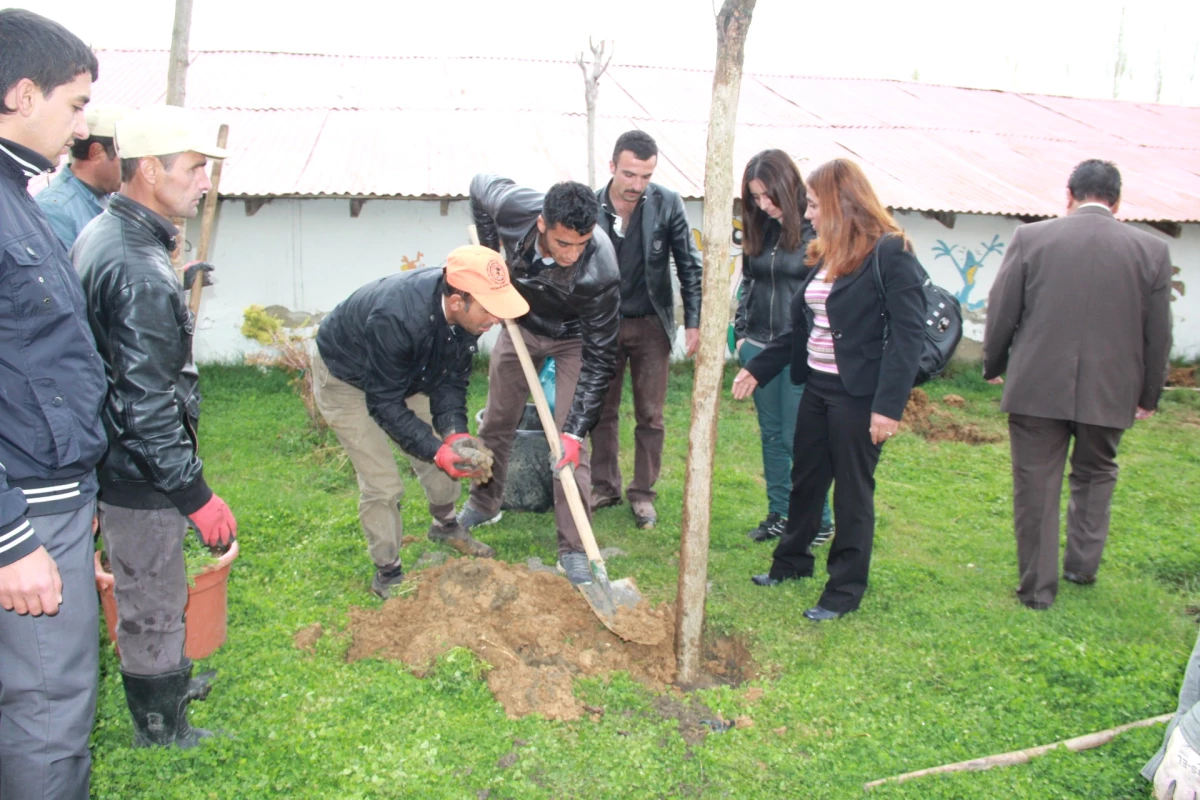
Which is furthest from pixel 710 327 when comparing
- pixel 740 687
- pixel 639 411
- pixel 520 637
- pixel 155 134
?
pixel 639 411

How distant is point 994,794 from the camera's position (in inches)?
111

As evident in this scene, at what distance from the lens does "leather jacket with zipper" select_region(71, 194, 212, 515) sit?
99.2 inches

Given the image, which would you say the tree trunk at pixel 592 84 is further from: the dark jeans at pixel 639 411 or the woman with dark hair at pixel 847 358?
the woman with dark hair at pixel 847 358

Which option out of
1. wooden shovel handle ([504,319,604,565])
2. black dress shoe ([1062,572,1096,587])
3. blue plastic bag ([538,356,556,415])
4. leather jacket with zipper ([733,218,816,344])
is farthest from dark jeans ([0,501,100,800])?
black dress shoe ([1062,572,1096,587])

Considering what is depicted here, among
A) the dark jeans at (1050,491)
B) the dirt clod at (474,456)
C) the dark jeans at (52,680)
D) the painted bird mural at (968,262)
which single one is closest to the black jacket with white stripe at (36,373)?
the dark jeans at (52,680)

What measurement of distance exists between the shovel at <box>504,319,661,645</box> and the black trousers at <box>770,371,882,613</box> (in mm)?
932

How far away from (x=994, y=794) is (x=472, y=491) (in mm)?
3131

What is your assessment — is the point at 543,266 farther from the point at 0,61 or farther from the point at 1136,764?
the point at 1136,764

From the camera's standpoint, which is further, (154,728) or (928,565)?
(928,565)

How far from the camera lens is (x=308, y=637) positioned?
12.3ft

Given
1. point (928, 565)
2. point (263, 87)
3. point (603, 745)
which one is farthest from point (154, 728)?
point (263, 87)

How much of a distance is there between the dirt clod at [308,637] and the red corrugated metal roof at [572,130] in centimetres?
543

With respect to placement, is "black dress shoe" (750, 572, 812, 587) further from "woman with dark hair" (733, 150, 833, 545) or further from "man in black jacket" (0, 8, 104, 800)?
"man in black jacket" (0, 8, 104, 800)

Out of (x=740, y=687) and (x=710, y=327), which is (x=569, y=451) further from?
(x=740, y=687)
